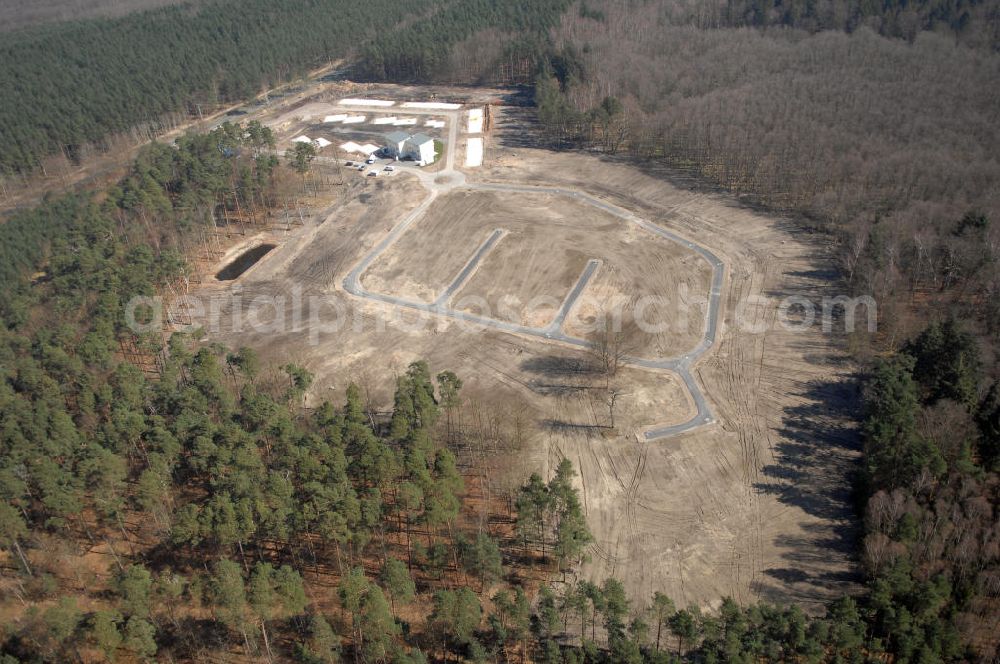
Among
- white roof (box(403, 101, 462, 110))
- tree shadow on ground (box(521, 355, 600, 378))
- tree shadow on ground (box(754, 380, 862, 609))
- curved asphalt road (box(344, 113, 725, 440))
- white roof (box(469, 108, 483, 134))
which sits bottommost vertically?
tree shadow on ground (box(754, 380, 862, 609))

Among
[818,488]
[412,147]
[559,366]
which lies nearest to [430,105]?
[412,147]

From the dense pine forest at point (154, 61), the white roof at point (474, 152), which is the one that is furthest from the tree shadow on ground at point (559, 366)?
the dense pine forest at point (154, 61)

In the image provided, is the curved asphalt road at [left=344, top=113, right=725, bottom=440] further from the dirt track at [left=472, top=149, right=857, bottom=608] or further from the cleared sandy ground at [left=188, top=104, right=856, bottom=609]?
the dirt track at [left=472, top=149, right=857, bottom=608]

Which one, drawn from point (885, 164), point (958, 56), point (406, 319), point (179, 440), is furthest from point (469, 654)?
point (958, 56)

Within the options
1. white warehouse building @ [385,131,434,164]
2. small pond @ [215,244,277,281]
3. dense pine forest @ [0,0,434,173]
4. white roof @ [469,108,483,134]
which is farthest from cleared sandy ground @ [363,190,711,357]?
dense pine forest @ [0,0,434,173]

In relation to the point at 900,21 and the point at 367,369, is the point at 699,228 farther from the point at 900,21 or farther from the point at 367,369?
the point at 900,21

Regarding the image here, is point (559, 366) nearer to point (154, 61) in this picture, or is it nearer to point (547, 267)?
point (547, 267)
